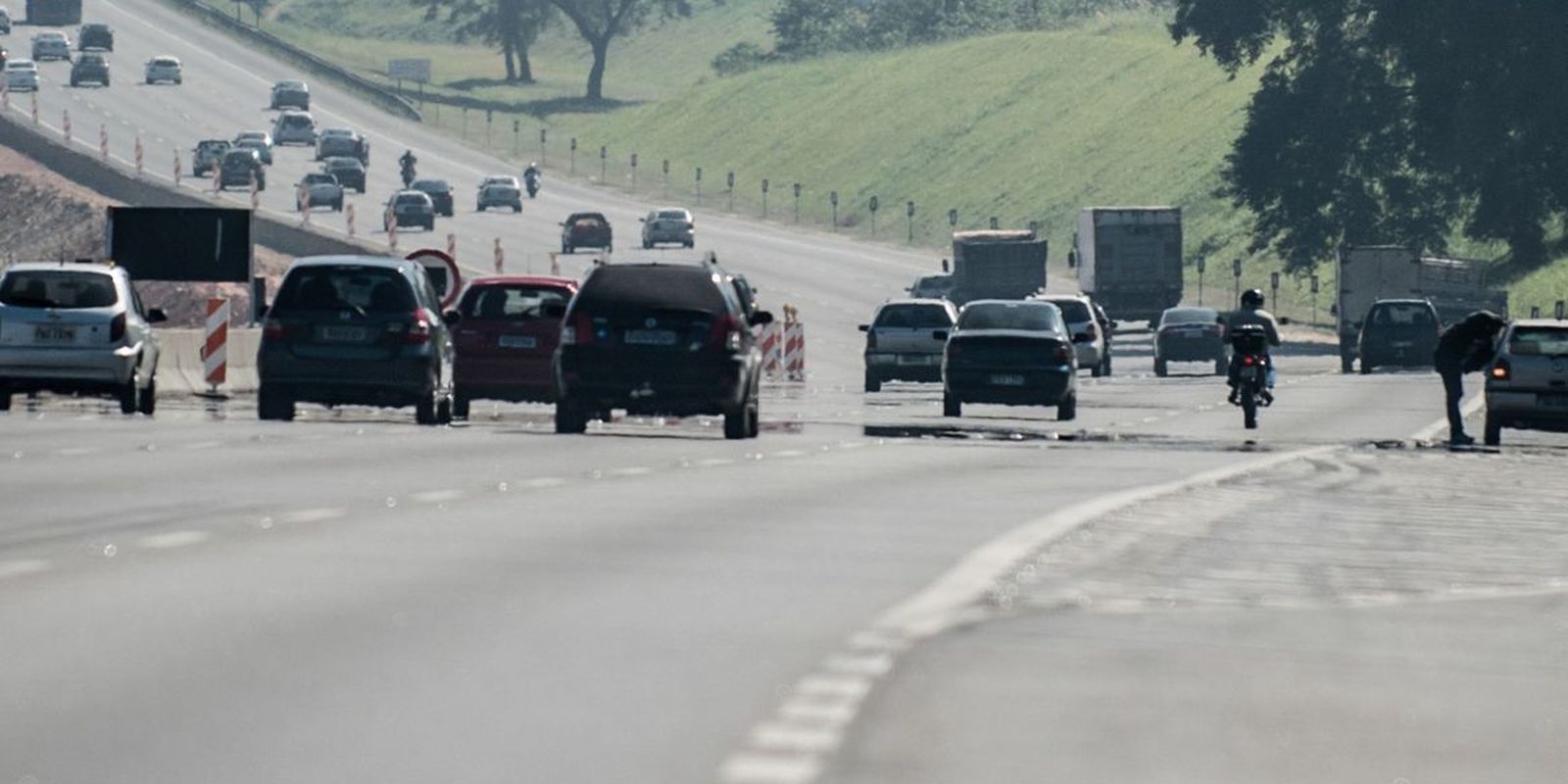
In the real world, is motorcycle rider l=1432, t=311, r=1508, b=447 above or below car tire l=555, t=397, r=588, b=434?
above

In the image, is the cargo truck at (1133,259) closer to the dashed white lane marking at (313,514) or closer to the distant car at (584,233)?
the distant car at (584,233)

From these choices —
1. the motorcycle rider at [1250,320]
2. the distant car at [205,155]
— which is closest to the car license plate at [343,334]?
the motorcycle rider at [1250,320]

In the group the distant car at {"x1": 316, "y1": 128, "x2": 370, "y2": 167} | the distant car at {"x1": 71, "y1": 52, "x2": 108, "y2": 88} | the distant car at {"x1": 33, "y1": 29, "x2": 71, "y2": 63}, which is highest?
the distant car at {"x1": 33, "y1": 29, "x2": 71, "y2": 63}

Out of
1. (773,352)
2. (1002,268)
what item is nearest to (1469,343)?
(773,352)

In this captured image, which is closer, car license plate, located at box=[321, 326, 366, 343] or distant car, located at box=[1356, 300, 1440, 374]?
car license plate, located at box=[321, 326, 366, 343]

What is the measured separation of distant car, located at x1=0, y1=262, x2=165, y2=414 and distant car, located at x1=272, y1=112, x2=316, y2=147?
345ft

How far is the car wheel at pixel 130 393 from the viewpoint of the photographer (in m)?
34.8

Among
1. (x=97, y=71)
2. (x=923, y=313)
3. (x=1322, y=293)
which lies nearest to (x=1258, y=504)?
(x=923, y=313)

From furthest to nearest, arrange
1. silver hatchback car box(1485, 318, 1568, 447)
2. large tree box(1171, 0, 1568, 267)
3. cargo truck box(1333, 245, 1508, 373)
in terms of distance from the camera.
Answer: large tree box(1171, 0, 1568, 267), cargo truck box(1333, 245, 1508, 373), silver hatchback car box(1485, 318, 1568, 447)

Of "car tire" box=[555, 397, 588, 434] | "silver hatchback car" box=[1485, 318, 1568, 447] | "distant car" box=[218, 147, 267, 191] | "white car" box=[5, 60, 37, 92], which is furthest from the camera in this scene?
"white car" box=[5, 60, 37, 92]

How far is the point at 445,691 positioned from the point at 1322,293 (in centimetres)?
10390

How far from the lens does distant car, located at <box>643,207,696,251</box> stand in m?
118

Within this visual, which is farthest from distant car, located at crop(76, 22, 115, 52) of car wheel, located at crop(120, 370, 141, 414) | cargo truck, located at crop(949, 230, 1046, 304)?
car wheel, located at crop(120, 370, 141, 414)

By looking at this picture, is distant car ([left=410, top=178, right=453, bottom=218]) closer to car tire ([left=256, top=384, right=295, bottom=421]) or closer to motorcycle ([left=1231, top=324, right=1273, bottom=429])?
motorcycle ([left=1231, top=324, right=1273, bottom=429])
